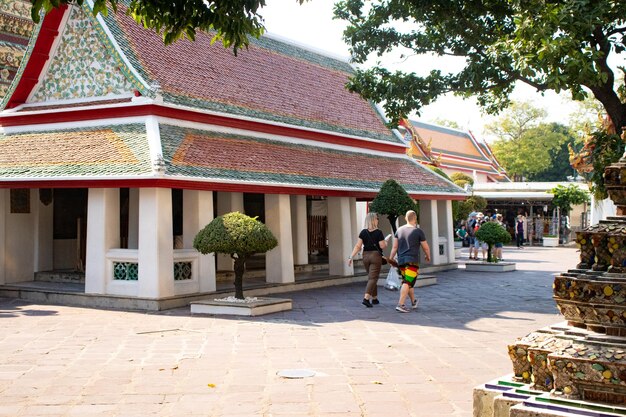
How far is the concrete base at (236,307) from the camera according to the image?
1310cm

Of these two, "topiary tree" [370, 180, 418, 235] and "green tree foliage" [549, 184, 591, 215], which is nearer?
"topiary tree" [370, 180, 418, 235]

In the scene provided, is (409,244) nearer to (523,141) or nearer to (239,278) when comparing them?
(239,278)

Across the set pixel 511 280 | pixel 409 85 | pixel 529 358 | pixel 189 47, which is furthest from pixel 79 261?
pixel 529 358

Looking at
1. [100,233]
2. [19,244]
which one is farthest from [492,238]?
[19,244]

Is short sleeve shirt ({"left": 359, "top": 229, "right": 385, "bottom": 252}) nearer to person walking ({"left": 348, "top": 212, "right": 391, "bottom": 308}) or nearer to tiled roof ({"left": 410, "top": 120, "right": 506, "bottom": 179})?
person walking ({"left": 348, "top": 212, "right": 391, "bottom": 308})

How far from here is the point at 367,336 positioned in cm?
1097

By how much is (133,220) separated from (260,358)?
29.8 feet

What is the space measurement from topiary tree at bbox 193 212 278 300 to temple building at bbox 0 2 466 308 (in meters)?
1.11

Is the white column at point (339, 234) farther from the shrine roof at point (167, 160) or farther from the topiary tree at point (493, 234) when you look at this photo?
the topiary tree at point (493, 234)

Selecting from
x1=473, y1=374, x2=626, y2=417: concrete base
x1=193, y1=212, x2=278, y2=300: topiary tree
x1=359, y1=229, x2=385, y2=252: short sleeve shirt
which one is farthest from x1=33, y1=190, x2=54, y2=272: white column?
x1=473, y1=374, x2=626, y2=417: concrete base

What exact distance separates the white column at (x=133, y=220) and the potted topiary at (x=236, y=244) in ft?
14.1

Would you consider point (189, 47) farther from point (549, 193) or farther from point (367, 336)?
point (549, 193)

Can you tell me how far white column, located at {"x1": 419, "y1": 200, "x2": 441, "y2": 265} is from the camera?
23.5 m

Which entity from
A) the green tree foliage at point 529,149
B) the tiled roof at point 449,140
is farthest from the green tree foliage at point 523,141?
the tiled roof at point 449,140
